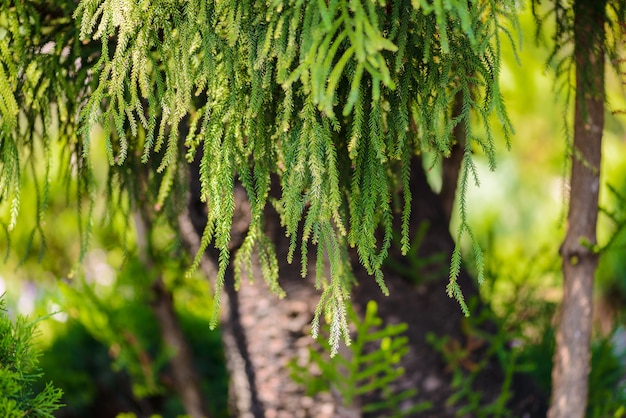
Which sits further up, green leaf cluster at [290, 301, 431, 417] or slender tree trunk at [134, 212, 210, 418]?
slender tree trunk at [134, 212, 210, 418]

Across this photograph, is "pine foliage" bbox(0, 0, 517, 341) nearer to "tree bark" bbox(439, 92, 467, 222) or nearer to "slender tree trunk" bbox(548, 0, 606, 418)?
"slender tree trunk" bbox(548, 0, 606, 418)

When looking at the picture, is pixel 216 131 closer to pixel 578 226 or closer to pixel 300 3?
pixel 300 3

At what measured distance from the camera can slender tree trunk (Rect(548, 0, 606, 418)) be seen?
1.45 metres

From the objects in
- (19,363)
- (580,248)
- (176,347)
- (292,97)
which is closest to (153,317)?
(176,347)

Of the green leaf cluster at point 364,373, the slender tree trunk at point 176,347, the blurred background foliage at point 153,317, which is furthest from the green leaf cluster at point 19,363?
the slender tree trunk at point 176,347

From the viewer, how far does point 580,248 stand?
1.58 meters

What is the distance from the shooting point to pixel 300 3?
92 centimetres

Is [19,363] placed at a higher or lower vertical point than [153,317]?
lower

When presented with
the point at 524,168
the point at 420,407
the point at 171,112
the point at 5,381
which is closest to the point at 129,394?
the point at 420,407

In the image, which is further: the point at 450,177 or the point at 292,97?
the point at 450,177

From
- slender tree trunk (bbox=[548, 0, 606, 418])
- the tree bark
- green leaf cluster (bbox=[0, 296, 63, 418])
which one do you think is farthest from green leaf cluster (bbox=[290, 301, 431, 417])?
green leaf cluster (bbox=[0, 296, 63, 418])

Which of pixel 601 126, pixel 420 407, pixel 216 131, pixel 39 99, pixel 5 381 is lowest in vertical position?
pixel 420 407

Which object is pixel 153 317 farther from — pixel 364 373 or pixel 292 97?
pixel 292 97

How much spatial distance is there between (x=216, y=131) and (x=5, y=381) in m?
0.55
